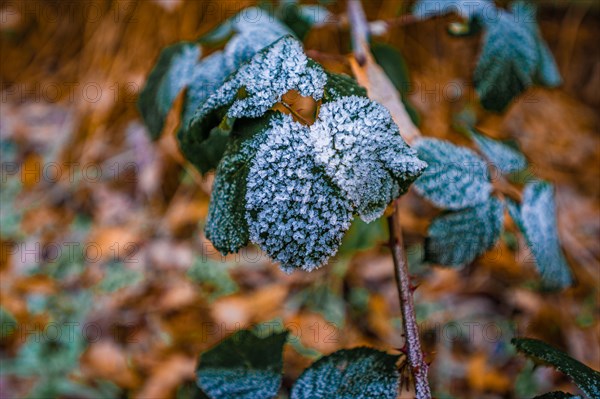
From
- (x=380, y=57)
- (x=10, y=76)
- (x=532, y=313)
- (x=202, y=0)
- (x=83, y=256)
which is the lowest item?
(x=532, y=313)

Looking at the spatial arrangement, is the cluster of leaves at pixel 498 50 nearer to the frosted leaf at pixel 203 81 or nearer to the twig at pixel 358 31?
the twig at pixel 358 31

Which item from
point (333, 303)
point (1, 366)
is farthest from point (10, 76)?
point (333, 303)

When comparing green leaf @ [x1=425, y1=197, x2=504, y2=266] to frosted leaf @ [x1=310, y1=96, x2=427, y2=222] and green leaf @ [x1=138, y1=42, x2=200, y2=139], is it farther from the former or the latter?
green leaf @ [x1=138, y1=42, x2=200, y2=139]

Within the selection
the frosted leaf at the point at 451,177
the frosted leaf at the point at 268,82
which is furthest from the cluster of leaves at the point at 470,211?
the frosted leaf at the point at 268,82

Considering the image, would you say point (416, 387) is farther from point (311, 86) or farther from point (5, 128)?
point (5, 128)

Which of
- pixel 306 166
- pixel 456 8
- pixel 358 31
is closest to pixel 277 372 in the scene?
pixel 306 166
